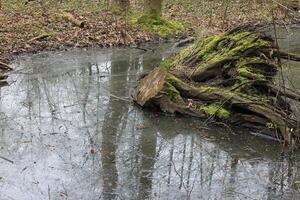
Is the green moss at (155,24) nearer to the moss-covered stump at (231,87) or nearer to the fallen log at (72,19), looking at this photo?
the fallen log at (72,19)

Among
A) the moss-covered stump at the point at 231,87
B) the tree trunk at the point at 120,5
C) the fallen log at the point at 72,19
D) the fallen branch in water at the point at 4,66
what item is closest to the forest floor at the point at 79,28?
the fallen log at the point at 72,19

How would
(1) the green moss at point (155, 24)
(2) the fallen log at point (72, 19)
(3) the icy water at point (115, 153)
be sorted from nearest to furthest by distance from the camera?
1. (3) the icy water at point (115, 153)
2. (2) the fallen log at point (72, 19)
3. (1) the green moss at point (155, 24)

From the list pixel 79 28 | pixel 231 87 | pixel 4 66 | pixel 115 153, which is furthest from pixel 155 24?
pixel 115 153

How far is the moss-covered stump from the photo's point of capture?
833cm

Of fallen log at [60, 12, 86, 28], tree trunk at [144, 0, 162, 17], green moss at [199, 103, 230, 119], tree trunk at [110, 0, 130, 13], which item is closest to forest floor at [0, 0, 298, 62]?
fallen log at [60, 12, 86, 28]

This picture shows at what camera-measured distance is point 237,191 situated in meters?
6.04

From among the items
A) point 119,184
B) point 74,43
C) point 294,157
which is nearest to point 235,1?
point 74,43

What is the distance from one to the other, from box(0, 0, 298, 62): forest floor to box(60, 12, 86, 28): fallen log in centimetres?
12

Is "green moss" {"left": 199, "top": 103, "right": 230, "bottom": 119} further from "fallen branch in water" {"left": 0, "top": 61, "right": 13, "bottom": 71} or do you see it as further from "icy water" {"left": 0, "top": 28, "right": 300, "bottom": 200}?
"fallen branch in water" {"left": 0, "top": 61, "right": 13, "bottom": 71}

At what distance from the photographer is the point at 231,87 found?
9.27 m

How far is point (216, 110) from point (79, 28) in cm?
876

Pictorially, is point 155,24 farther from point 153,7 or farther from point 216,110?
point 216,110

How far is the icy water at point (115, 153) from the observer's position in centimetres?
600

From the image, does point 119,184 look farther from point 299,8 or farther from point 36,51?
point 299,8
